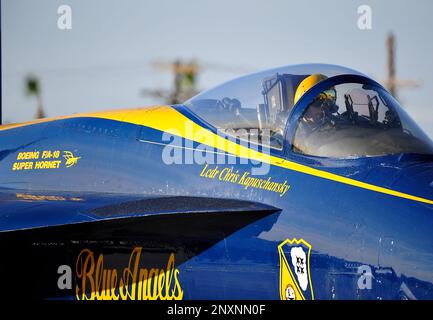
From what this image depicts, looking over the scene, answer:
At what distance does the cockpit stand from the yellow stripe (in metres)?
0.14

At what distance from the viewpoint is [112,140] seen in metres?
7.93

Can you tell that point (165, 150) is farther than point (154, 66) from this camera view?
No

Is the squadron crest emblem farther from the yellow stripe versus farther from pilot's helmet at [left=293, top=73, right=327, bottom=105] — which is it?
pilot's helmet at [left=293, top=73, right=327, bottom=105]

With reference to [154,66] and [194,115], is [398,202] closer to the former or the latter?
[194,115]

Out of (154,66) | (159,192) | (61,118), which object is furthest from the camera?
(154,66)

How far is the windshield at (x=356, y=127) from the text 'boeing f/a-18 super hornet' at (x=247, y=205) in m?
0.01

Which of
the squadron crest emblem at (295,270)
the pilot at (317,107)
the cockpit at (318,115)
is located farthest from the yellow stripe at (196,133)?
the squadron crest emblem at (295,270)

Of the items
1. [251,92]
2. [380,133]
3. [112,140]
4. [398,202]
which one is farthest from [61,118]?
[398,202]

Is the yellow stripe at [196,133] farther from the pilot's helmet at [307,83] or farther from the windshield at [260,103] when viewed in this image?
the pilot's helmet at [307,83]

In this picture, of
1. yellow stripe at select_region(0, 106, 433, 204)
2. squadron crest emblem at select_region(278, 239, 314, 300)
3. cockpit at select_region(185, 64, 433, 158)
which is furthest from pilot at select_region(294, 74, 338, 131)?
squadron crest emblem at select_region(278, 239, 314, 300)

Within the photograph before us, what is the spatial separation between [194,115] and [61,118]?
196 centimetres

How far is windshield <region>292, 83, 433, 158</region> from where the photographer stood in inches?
256

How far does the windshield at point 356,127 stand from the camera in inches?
256
